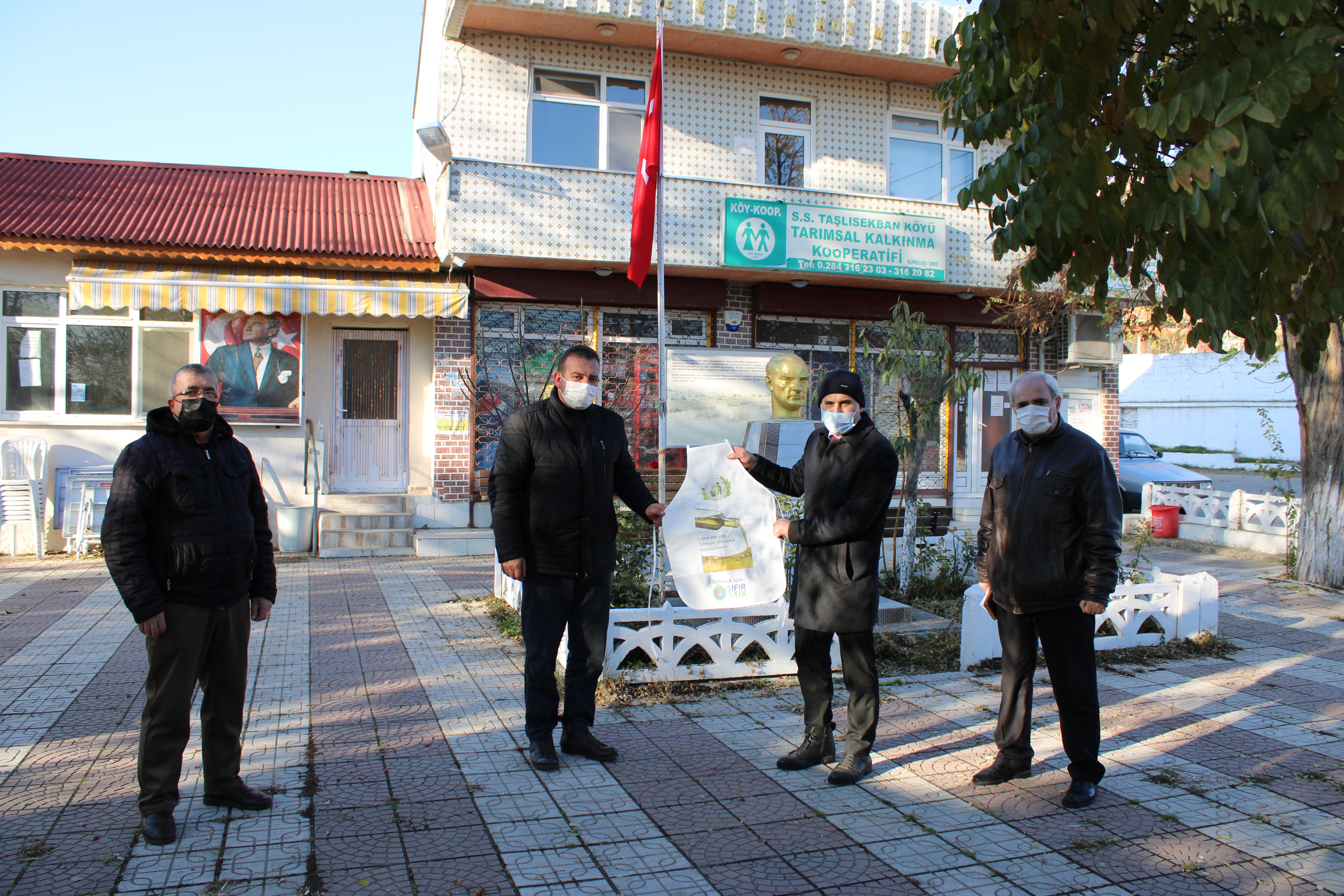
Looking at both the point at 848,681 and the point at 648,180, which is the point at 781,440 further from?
the point at 848,681

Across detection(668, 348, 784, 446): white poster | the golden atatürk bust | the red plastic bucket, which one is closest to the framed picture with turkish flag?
detection(668, 348, 784, 446): white poster

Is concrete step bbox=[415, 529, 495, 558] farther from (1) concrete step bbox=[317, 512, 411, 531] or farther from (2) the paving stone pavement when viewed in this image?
(2) the paving stone pavement

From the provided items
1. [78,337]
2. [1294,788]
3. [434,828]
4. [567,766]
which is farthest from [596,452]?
[78,337]

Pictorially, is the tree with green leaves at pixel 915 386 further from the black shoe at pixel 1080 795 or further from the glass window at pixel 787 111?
the glass window at pixel 787 111

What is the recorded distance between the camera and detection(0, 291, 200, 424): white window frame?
1171 centimetres

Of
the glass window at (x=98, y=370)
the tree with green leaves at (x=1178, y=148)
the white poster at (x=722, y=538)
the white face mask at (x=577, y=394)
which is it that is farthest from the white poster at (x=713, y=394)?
the tree with green leaves at (x=1178, y=148)

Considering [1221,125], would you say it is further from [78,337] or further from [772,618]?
[78,337]

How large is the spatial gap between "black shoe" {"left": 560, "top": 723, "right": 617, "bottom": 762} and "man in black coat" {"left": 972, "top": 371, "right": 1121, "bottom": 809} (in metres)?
1.74

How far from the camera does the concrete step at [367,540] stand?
11633 mm

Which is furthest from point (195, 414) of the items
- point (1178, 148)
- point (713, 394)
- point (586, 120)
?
point (586, 120)

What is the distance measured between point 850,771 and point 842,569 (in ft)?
3.06

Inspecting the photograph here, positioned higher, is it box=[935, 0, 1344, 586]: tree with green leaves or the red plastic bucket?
Result: box=[935, 0, 1344, 586]: tree with green leaves

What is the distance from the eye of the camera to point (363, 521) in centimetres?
1206

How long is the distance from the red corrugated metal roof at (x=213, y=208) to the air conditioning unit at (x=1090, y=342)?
10390 millimetres
